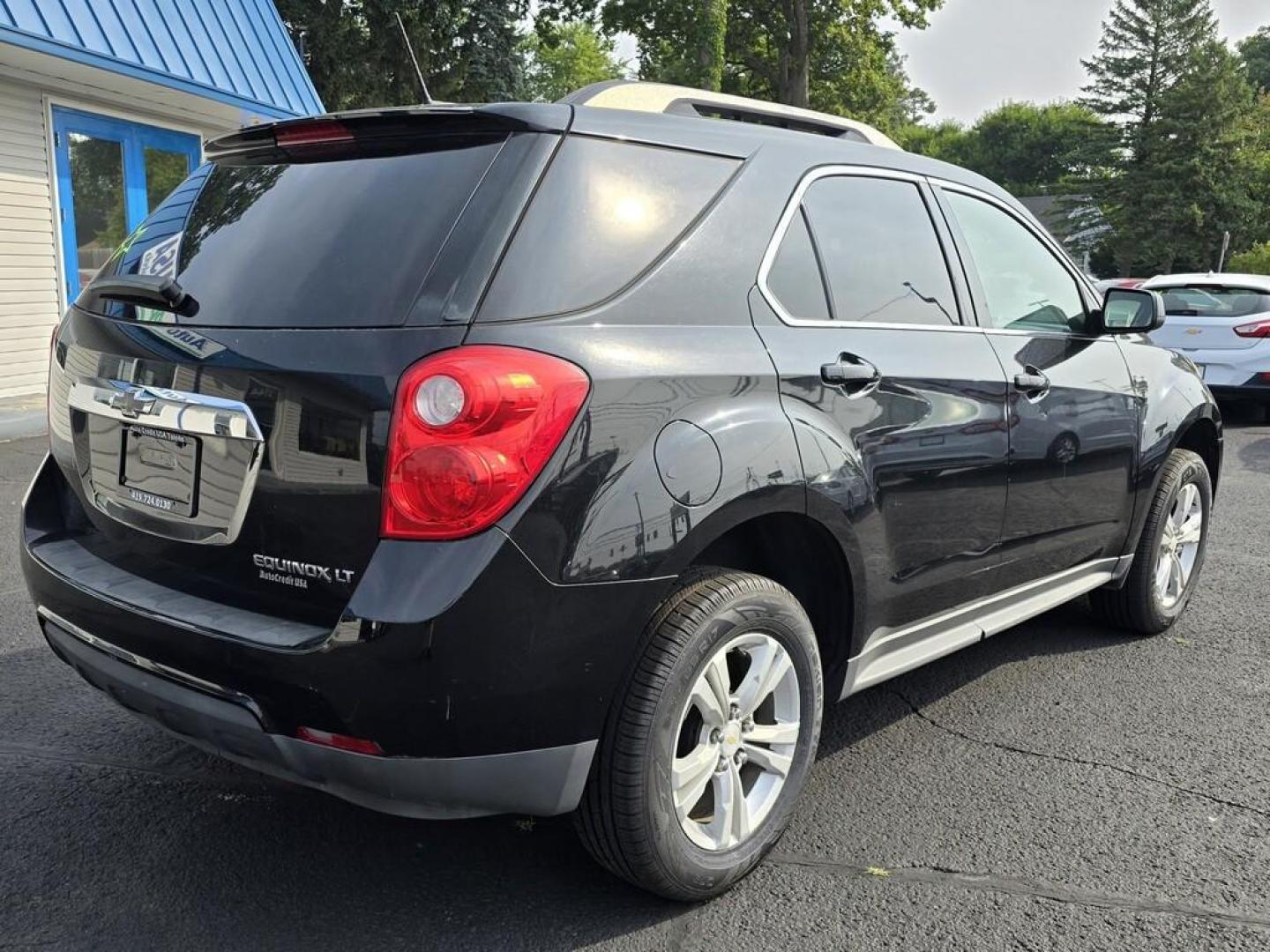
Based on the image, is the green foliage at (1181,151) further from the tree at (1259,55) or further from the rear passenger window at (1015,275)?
the rear passenger window at (1015,275)

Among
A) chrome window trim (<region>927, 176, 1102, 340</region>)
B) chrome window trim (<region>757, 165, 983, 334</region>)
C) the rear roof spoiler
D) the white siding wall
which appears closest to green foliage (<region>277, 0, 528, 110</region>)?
the white siding wall

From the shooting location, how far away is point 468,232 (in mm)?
2244

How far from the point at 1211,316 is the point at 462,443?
→ 11.6 metres

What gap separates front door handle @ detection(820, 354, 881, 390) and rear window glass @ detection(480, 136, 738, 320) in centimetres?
50

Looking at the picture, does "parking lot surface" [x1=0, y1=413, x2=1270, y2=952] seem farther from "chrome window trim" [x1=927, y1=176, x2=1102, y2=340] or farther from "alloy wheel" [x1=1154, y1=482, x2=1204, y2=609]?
"chrome window trim" [x1=927, y1=176, x2=1102, y2=340]

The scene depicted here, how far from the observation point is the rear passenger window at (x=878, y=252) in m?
2.92

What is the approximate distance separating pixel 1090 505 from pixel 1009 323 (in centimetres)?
74

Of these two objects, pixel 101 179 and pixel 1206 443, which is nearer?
pixel 1206 443

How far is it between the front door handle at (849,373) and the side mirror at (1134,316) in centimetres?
157

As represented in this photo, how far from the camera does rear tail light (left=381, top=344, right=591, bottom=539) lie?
2068 millimetres

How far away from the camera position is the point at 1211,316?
11.6 meters

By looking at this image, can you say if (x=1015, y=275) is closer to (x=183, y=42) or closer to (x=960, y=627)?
(x=960, y=627)

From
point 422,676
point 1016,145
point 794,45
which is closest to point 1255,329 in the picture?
point 422,676

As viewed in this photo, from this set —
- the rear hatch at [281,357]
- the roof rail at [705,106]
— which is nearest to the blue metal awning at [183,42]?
the rear hatch at [281,357]
